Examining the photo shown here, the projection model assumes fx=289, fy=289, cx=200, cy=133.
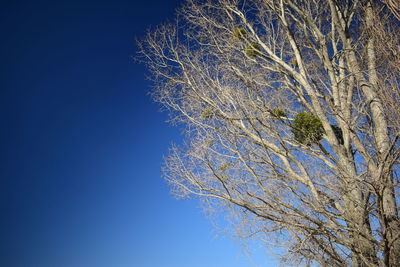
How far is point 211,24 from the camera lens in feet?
25.5

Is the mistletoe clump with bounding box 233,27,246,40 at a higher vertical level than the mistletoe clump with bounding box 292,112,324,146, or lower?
higher

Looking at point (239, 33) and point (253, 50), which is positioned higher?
point (239, 33)

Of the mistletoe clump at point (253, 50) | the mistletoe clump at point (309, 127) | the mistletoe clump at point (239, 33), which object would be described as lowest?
the mistletoe clump at point (309, 127)

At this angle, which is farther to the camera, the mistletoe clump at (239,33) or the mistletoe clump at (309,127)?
the mistletoe clump at (239,33)

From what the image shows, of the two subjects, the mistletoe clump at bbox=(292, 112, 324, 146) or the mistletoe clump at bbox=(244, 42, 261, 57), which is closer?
the mistletoe clump at bbox=(292, 112, 324, 146)

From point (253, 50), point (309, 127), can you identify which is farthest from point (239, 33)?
point (309, 127)

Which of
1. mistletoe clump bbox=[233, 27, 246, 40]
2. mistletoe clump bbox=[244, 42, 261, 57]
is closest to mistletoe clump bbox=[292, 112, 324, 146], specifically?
mistletoe clump bbox=[244, 42, 261, 57]

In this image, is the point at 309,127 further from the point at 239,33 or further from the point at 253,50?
the point at 239,33

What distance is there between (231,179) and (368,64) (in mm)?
3834

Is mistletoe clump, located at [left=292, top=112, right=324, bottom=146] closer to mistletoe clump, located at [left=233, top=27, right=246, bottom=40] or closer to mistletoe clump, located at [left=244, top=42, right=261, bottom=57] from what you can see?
mistletoe clump, located at [left=244, top=42, right=261, bottom=57]

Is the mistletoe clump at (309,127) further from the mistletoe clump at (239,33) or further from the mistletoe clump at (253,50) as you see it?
the mistletoe clump at (239,33)

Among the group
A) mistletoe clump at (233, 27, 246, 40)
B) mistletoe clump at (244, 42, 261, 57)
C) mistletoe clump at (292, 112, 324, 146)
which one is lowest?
mistletoe clump at (292, 112, 324, 146)

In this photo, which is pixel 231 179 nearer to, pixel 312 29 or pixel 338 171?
pixel 338 171

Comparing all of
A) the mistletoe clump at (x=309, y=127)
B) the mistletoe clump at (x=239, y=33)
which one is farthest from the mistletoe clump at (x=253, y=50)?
the mistletoe clump at (x=309, y=127)
